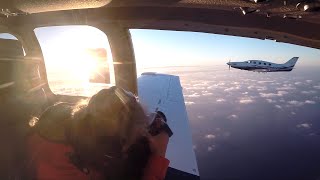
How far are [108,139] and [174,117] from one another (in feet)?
13.5

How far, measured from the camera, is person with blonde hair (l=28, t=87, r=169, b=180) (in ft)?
3.59

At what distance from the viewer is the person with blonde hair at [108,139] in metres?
1.09

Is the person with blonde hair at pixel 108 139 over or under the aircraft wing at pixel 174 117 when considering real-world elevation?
over

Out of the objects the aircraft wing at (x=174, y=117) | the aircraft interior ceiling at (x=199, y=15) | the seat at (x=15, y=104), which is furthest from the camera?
the aircraft wing at (x=174, y=117)

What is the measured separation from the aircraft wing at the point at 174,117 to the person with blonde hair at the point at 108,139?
434 mm

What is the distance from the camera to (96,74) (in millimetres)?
3178

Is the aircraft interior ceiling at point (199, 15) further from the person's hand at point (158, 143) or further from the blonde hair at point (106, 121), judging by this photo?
the person's hand at point (158, 143)

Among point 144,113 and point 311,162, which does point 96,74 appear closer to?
point 144,113

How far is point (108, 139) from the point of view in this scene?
1111 mm

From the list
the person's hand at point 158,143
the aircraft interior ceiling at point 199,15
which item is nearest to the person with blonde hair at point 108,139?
the person's hand at point 158,143

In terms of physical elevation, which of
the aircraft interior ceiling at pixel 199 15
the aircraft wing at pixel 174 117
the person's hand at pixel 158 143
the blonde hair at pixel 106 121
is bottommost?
the aircraft wing at pixel 174 117

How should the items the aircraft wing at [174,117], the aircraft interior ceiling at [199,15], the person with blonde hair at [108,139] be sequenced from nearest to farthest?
the person with blonde hair at [108,139] → the aircraft interior ceiling at [199,15] → the aircraft wing at [174,117]

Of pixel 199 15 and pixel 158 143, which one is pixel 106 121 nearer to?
pixel 158 143

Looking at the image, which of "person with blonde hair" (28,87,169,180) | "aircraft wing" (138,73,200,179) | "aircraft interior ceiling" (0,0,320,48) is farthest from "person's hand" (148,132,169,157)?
"aircraft interior ceiling" (0,0,320,48)
